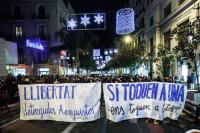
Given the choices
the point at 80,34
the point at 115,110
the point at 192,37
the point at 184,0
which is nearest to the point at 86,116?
the point at 115,110

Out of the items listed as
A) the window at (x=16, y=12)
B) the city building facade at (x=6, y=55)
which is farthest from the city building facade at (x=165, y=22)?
the window at (x=16, y=12)

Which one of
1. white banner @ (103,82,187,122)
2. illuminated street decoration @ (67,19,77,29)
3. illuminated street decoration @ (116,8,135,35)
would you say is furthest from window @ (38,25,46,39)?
white banner @ (103,82,187,122)

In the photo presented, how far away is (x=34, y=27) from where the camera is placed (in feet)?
228

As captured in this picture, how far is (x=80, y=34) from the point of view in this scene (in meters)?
68.9

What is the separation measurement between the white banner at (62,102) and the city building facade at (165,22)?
1285 cm

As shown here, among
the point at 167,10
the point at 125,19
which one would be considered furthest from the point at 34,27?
the point at 167,10

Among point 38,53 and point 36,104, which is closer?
point 36,104

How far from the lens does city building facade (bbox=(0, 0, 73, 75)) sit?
6894cm

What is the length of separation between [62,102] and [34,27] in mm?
58440

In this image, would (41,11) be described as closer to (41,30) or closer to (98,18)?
(41,30)

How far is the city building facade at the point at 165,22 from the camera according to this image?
3514cm

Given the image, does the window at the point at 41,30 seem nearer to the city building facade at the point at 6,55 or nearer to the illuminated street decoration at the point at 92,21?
the city building facade at the point at 6,55

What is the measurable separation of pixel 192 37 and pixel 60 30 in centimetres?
5166

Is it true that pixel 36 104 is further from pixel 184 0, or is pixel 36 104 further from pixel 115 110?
pixel 184 0
